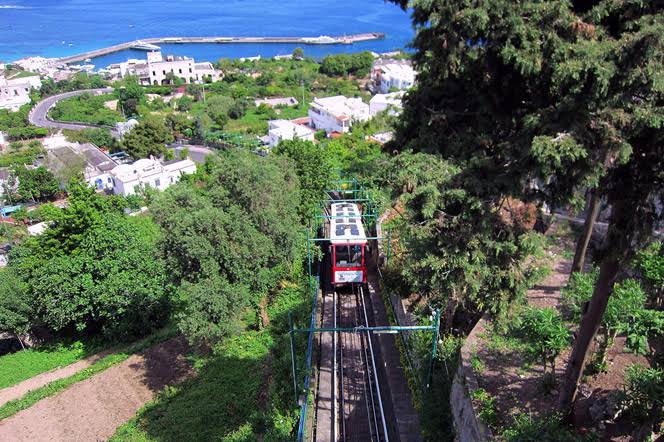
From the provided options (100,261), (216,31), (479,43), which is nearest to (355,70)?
(216,31)

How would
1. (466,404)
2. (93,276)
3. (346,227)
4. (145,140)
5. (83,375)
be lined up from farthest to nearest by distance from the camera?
(145,140)
(93,276)
(83,375)
(346,227)
(466,404)

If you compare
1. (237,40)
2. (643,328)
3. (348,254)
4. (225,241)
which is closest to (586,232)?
(643,328)

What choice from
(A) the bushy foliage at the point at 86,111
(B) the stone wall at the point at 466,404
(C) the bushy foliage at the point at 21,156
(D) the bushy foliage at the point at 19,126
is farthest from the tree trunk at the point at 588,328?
(D) the bushy foliage at the point at 19,126

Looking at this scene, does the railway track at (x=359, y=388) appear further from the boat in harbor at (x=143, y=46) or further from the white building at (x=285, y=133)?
the boat in harbor at (x=143, y=46)

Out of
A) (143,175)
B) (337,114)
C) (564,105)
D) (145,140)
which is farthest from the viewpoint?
(337,114)

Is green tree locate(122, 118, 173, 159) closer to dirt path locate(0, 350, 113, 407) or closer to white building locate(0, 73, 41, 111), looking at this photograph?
dirt path locate(0, 350, 113, 407)

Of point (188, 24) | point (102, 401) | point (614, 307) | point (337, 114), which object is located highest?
point (188, 24)

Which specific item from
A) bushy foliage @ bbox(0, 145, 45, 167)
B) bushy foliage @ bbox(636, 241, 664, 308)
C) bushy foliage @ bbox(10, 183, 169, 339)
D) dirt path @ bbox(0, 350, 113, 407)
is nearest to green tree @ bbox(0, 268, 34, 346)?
bushy foliage @ bbox(10, 183, 169, 339)

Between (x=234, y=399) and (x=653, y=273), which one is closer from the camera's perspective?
(x=653, y=273)

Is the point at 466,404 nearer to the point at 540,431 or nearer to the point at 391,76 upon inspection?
the point at 540,431
